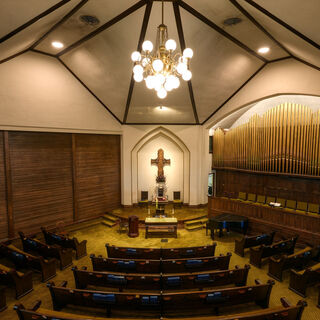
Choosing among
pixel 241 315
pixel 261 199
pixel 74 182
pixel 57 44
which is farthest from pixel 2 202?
pixel 261 199

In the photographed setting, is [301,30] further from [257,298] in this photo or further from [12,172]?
[12,172]

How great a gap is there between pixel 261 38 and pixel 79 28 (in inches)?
182

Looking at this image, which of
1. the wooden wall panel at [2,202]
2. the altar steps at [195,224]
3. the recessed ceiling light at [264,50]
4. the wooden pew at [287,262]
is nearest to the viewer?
the wooden pew at [287,262]

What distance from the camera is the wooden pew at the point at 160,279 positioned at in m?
4.41

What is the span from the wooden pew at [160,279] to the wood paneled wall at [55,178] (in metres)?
4.47

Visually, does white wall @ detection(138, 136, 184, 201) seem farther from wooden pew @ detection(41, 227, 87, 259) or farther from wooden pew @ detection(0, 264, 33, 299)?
wooden pew @ detection(0, 264, 33, 299)

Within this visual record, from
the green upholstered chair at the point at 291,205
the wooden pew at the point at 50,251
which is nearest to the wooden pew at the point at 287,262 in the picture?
the green upholstered chair at the point at 291,205

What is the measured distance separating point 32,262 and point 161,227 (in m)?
4.06

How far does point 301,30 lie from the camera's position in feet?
14.1

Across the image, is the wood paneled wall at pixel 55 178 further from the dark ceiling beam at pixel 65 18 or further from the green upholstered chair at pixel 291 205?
the green upholstered chair at pixel 291 205

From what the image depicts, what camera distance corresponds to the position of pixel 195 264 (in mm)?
5090

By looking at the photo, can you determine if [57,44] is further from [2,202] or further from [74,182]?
[2,202]

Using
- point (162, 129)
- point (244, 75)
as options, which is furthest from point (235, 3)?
point (162, 129)

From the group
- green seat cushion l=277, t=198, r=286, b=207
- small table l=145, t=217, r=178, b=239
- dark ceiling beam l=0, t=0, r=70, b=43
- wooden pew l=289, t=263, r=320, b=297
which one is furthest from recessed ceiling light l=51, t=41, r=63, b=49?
green seat cushion l=277, t=198, r=286, b=207
